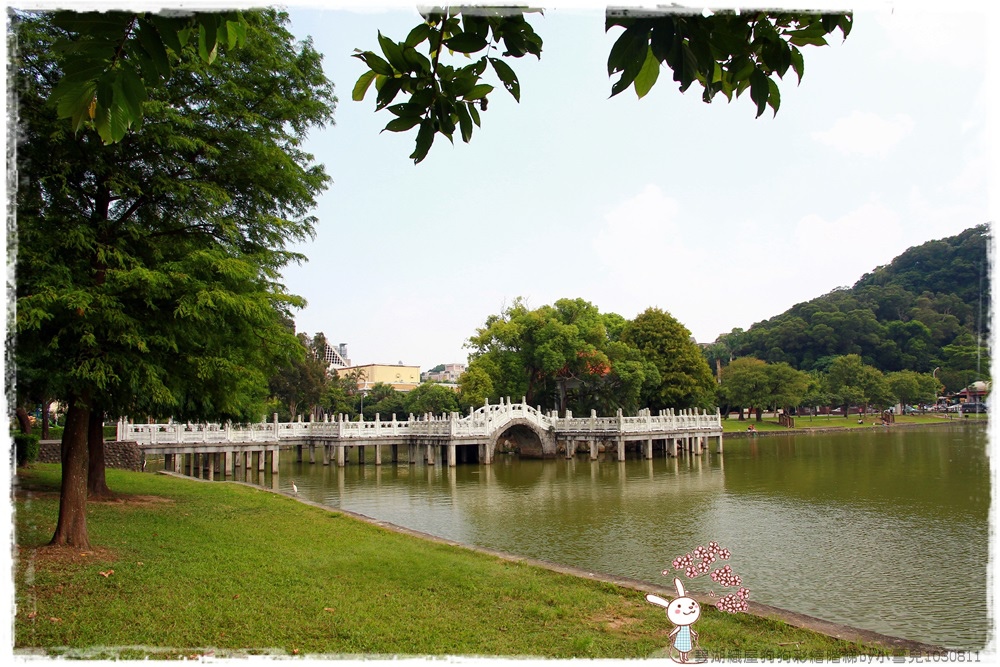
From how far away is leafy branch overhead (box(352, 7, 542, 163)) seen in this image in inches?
89.3

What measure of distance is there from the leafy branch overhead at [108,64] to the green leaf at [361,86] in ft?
1.73

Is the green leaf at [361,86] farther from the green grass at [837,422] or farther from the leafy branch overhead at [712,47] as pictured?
the green grass at [837,422]

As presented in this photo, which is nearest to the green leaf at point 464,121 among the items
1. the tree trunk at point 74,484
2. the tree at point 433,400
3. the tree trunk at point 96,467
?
the tree trunk at point 74,484

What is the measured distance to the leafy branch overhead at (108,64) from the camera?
196cm

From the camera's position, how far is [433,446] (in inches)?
1195

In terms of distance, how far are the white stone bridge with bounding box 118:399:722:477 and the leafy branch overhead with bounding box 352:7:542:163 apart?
2473 centimetres

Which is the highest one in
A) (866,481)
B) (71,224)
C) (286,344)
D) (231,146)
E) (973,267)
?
(973,267)

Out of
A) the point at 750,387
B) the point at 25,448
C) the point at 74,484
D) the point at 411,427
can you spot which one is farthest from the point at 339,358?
the point at 74,484

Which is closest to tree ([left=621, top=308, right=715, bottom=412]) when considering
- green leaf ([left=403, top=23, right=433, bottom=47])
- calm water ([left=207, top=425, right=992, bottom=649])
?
calm water ([left=207, top=425, right=992, bottom=649])

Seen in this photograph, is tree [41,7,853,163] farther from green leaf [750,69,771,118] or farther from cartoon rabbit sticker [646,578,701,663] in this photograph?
cartoon rabbit sticker [646,578,701,663]

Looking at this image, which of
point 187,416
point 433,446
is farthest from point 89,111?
point 433,446

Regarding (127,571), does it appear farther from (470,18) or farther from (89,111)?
(470,18)

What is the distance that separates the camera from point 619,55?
Answer: 1.91 metres

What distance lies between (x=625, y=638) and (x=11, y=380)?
5.86m
